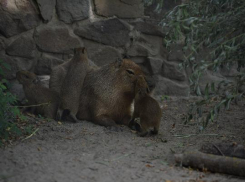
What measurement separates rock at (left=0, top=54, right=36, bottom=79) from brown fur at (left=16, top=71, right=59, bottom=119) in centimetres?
29

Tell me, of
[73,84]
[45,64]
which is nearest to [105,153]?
[73,84]

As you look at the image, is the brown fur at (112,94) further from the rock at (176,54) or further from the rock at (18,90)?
the rock at (176,54)

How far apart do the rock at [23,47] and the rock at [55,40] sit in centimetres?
10

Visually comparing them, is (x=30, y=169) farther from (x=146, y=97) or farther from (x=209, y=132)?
(x=209, y=132)

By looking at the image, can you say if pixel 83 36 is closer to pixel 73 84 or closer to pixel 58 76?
pixel 58 76

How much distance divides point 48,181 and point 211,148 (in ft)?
5.26

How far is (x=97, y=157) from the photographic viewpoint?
391cm

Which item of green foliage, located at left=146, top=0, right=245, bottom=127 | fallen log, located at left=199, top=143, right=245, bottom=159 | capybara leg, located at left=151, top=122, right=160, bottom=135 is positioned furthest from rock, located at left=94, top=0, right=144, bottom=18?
fallen log, located at left=199, top=143, right=245, bottom=159

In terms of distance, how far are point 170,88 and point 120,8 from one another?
4.92ft

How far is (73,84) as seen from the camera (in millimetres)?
5297

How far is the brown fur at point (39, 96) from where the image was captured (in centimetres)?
526

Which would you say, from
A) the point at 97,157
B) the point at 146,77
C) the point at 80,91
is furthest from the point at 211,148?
the point at 80,91

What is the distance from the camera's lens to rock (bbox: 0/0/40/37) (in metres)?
5.48

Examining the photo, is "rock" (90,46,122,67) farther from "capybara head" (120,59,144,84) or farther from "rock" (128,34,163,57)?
"capybara head" (120,59,144,84)
